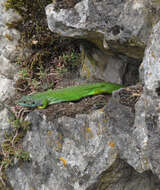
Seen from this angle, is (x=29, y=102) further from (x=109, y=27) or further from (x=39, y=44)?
(x=109, y=27)

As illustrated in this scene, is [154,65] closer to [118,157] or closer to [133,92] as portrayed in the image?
[133,92]

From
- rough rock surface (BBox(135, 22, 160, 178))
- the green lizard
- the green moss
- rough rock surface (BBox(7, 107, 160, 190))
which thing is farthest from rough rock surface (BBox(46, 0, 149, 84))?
rough rock surface (BBox(7, 107, 160, 190))

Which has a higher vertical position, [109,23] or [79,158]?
[109,23]

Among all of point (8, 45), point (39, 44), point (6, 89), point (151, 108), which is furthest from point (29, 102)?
point (151, 108)

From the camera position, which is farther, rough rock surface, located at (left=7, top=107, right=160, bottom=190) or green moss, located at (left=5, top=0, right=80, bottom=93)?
green moss, located at (left=5, top=0, right=80, bottom=93)

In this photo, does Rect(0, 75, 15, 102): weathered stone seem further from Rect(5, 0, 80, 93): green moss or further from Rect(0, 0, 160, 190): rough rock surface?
Rect(0, 0, 160, 190): rough rock surface

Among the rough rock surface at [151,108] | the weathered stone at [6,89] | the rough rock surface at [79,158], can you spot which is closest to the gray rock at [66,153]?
the rough rock surface at [79,158]

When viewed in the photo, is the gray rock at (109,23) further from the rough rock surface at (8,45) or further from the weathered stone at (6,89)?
the weathered stone at (6,89)

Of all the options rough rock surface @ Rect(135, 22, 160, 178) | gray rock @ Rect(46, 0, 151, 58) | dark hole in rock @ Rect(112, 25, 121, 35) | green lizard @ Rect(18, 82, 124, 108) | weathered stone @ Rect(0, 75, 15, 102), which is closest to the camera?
rough rock surface @ Rect(135, 22, 160, 178)

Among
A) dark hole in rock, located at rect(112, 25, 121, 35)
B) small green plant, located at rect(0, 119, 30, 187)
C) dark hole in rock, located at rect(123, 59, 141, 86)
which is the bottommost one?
small green plant, located at rect(0, 119, 30, 187)
